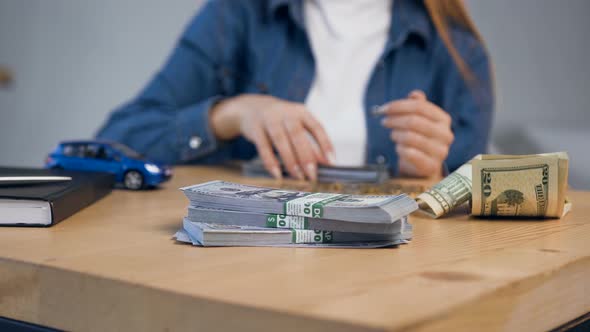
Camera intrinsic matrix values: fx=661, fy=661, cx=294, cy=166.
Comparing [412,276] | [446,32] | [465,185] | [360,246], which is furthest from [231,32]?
[412,276]

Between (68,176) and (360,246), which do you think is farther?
(68,176)

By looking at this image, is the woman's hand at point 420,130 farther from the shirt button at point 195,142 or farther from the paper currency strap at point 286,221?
the paper currency strap at point 286,221

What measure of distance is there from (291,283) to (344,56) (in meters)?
1.26

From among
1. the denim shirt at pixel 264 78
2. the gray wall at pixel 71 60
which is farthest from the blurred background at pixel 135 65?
the denim shirt at pixel 264 78

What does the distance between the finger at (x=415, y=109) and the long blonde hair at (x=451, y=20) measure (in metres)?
0.39

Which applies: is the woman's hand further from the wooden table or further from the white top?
the wooden table

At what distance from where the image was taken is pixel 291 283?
501 mm

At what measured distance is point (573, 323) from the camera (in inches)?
24.0

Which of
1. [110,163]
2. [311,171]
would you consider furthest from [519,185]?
[110,163]

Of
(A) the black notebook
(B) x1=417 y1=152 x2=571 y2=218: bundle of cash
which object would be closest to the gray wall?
(A) the black notebook

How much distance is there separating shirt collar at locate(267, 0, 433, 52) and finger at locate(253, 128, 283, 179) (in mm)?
512

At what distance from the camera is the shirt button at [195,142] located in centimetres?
151

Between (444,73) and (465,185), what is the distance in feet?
2.86

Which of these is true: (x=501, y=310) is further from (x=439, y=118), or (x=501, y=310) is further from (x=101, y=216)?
(x=439, y=118)
